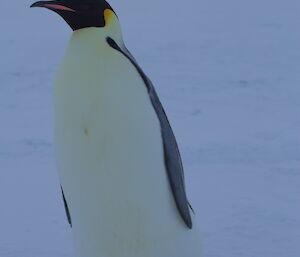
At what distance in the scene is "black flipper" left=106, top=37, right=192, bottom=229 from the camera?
6.71ft

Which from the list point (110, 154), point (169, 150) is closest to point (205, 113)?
point (169, 150)

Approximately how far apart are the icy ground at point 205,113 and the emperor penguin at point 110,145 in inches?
29.6

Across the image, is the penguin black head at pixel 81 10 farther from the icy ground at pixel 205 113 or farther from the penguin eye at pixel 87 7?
the icy ground at pixel 205 113

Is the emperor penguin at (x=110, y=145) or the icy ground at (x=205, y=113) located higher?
the emperor penguin at (x=110, y=145)

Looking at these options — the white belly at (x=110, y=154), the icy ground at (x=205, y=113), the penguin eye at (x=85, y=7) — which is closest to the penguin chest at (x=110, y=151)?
the white belly at (x=110, y=154)

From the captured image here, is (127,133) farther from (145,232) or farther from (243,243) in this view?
(243,243)

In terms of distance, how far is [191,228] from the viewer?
223 cm

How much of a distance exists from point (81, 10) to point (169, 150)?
1.39 ft

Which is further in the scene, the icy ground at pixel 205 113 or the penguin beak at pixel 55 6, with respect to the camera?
the icy ground at pixel 205 113

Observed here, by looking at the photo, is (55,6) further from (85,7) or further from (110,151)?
(110,151)

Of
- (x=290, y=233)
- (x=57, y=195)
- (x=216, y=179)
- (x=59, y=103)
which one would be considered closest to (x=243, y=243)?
(x=290, y=233)

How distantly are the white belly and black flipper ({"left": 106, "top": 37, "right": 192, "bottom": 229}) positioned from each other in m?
0.02

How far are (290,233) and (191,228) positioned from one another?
0.84 meters

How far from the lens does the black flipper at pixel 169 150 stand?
6.71 ft
